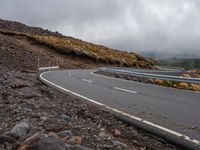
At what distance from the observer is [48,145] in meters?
5.66

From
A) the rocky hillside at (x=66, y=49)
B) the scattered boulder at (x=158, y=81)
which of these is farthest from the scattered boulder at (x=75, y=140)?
the rocky hillside at (x=66, y=49)

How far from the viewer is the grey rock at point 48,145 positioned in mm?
5633

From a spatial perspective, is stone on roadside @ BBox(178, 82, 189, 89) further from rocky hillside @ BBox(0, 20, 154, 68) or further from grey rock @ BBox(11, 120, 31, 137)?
rocky hillside @ BBox(0, 20, 154, 68)

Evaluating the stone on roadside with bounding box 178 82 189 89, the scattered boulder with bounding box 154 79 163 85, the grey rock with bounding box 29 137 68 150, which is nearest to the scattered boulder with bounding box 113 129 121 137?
the grey rock with bounding box 29 137 68 150

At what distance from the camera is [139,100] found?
43.5 ft

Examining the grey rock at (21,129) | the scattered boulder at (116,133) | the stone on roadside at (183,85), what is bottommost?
the stone on roadside at (183,85)

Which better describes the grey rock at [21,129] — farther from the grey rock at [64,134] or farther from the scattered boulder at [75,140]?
the scattered boulder at [75,140]

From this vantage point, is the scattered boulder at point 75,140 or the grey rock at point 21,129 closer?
the scattered boulder at point 75,140

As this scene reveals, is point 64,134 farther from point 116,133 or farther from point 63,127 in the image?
point 116,133

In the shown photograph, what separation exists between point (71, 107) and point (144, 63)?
249ft

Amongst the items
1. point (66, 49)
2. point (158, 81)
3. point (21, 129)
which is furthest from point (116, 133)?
point (66, 49)

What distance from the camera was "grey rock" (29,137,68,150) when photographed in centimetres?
563

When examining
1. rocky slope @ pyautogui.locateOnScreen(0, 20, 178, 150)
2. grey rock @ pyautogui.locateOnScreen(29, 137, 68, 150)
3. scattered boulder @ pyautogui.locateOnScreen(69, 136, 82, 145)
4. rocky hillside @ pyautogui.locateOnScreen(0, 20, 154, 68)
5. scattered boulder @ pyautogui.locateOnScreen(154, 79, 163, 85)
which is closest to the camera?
grey rock @ pyautogui.locateOnScreen(29, 137, 68, 150)

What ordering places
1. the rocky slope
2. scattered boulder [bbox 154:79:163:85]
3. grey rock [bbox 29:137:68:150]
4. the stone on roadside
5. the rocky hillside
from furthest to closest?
the rocky hillside
scattered boulder [bbox 154:79:163:85]
the stone on roadside
the rocky slope
grey rock [bbox 29:137:68:150]
